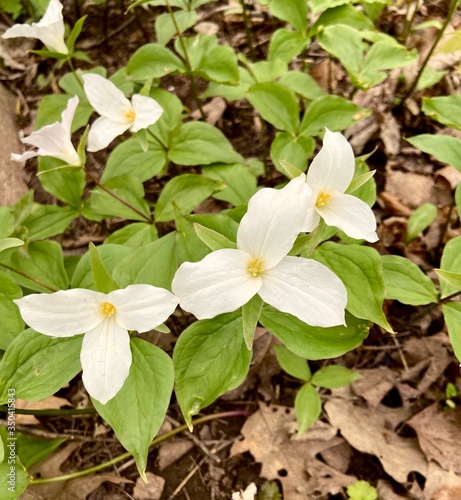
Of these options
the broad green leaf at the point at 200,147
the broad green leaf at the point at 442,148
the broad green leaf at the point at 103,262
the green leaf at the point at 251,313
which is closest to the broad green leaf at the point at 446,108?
the broad green leaf at the point at 442,148

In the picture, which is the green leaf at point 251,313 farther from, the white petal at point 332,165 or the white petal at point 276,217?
the white petal at point 332,165

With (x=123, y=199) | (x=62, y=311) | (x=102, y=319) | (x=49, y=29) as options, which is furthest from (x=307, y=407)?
(x=49, y=29)

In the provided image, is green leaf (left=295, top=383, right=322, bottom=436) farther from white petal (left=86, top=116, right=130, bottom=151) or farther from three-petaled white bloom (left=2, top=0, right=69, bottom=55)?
three-petaled white bloom (left=2, top=0, right=69, bottom=55)

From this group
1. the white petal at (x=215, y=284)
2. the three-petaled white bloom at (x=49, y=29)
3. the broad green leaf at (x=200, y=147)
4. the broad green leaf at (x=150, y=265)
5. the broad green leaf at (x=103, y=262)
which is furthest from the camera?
the broad green leaf at (x=200, y=147)

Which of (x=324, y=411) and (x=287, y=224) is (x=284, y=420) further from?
(x=287, y=224)

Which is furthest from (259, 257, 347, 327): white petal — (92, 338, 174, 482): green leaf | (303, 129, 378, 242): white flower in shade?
(92, 338, 174, 482): green leaf

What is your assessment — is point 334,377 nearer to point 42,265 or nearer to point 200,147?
point 200,147

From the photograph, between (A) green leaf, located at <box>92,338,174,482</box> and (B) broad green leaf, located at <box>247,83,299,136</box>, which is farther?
(B) broad green leaf, located at <box>247,83,299,136</box>
